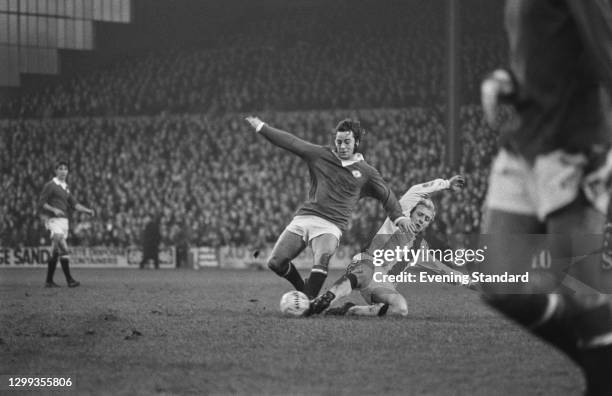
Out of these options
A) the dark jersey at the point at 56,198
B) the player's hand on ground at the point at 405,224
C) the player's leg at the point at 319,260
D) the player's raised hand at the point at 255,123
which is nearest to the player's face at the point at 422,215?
the player's hand on ground at the point at 405,224

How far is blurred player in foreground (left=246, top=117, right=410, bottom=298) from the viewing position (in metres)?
10.2

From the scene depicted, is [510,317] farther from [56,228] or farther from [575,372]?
[56,228]

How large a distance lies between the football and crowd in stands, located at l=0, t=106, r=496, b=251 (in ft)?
55.1

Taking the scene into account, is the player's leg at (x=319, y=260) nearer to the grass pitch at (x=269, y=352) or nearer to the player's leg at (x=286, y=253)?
the player's leg at (x=286, y=253)

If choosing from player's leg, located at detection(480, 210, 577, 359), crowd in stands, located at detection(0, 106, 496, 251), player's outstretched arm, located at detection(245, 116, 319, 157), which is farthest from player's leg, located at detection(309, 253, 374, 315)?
crowd in stands, located at detection(0, 106, 496, 251)

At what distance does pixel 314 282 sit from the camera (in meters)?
9.98

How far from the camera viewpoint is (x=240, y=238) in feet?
95.7

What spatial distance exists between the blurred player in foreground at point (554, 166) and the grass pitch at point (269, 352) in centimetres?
125

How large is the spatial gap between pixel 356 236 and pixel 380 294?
17881 mm

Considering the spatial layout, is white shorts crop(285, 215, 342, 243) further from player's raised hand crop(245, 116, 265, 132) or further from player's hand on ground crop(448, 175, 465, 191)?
player's hand on ground crop(448, 175, 465, 191)

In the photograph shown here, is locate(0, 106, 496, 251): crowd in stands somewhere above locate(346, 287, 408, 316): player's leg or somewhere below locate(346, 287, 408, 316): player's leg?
above

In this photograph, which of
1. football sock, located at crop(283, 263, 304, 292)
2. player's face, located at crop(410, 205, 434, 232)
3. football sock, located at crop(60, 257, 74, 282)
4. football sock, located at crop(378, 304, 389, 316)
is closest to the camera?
football sock, located at crop(378, 304, 389, 316)

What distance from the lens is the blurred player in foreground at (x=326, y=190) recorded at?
10250 millimetres

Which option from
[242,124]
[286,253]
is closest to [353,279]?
[286,253]
